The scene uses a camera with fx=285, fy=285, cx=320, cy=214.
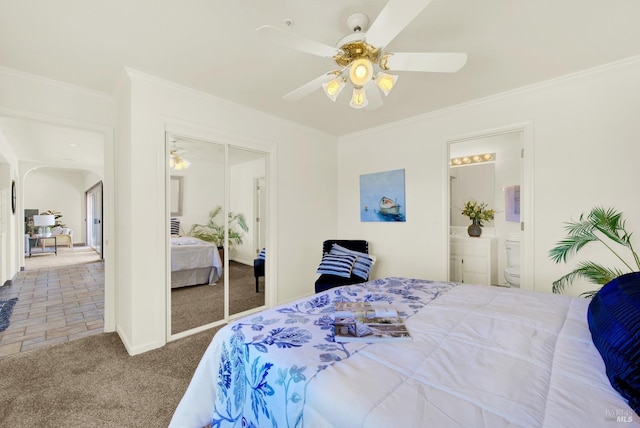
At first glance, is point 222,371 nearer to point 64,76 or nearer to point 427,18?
point 427,18

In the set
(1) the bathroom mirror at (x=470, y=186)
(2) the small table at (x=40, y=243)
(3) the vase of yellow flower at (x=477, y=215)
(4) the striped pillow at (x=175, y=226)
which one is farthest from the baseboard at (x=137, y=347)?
(2) the small table at (x=40, y=243)

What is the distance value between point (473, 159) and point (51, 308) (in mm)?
6212

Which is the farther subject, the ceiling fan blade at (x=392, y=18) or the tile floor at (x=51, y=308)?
the tile floor at (x=51, y=308)

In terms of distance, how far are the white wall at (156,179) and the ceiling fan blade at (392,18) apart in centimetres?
193

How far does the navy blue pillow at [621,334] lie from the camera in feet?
2.55

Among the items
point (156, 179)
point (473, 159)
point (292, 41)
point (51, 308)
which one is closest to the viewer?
point (292, 41)

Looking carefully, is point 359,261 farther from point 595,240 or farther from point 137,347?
point 137,347

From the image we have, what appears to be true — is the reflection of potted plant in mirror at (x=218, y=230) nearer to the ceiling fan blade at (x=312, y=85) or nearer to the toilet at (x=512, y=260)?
the ceiling fan blade at (x=312, y=85)

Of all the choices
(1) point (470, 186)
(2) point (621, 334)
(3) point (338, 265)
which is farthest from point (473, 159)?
(2) point (621, 334)

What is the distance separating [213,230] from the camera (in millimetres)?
3035

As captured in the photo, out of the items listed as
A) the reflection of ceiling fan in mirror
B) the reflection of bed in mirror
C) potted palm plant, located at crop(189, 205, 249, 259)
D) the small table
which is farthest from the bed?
the small table

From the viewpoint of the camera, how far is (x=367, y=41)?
4.97 feet

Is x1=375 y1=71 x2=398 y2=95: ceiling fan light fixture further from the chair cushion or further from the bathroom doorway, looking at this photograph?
the bathroom doorway

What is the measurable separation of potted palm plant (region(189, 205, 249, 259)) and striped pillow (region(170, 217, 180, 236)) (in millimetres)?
152
